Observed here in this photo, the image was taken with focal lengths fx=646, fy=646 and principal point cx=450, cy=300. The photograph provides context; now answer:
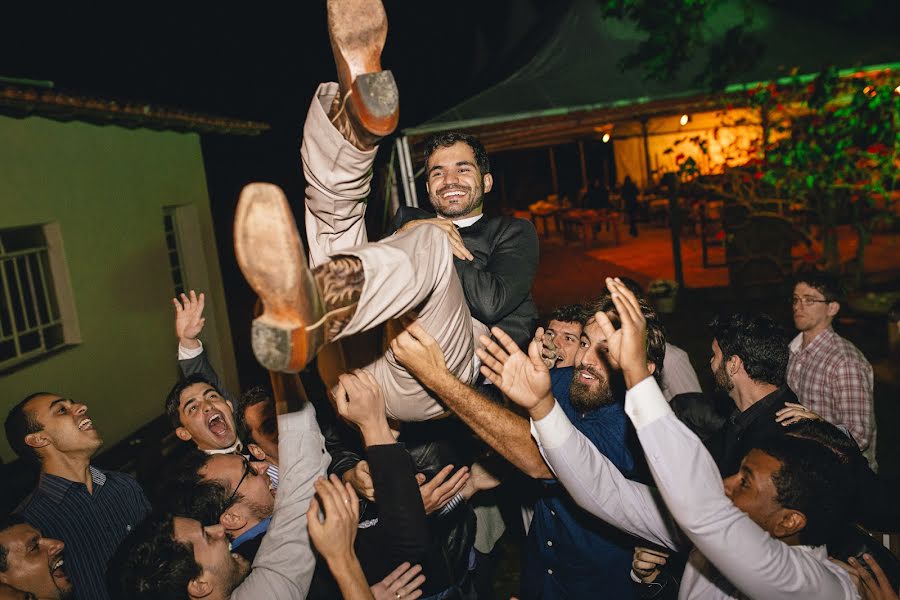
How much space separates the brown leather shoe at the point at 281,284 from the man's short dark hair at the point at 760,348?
2171mm

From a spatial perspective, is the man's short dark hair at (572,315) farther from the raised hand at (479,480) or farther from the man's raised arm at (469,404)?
the man's raised arm at (469,404)

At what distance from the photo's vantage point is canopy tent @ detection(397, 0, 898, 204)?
608 cm

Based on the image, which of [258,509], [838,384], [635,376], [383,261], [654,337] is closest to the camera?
[383,261]

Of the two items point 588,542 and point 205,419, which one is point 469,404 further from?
point 205,419

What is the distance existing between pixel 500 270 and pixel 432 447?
84 cm

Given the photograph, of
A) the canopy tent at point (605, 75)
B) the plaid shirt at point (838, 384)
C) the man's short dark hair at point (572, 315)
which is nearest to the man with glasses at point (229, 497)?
the man's short dark hair at point (572, 315)

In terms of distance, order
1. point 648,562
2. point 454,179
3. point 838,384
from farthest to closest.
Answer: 1. point 838,384
2. point 454,179
3. point 648,562

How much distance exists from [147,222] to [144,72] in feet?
10.4

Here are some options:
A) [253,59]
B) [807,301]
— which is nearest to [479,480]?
[807,301]

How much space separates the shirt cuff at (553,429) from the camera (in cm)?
197

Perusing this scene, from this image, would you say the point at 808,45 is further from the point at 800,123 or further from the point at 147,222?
the point at 147,222

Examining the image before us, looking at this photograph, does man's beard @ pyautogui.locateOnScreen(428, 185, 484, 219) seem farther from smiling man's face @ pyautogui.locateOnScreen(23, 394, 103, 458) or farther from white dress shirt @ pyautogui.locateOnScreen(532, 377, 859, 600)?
smiling man's face @ pyautogui.locateOnScreen(23, 394, 103, 458)

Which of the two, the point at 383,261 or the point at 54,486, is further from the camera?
the point at 54,486

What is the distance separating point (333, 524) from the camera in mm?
1983
